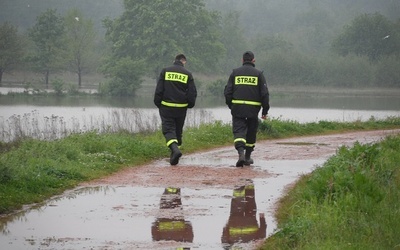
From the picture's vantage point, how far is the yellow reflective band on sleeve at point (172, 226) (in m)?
9.52

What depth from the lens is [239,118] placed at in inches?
626

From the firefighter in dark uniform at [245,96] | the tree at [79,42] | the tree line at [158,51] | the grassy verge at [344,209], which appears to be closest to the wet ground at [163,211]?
the grassy verge at [344,209]

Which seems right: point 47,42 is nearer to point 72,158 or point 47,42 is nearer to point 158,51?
point 158,51

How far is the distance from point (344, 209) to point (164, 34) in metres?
86.2

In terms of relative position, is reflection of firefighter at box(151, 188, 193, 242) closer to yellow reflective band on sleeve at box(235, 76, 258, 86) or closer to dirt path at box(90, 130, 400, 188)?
dirt path at box(90, 130, 400, 188)

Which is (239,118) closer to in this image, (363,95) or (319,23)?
(363,95)

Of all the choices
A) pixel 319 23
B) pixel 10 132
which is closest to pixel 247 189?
pixel 10 132

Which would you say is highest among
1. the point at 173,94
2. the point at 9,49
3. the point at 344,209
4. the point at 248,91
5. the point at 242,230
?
the point at 9,49

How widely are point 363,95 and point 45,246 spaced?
84421 mm

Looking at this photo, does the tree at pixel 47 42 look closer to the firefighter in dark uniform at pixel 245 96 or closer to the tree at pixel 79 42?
the tree at pixel 79 42

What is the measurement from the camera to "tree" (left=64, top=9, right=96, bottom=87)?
338ft

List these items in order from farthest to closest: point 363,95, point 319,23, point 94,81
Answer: point 319,23
point 94,81
point 363,95

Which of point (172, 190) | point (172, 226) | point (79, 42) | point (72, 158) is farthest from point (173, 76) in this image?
point (79, 42)

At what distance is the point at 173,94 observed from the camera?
51.5ft
